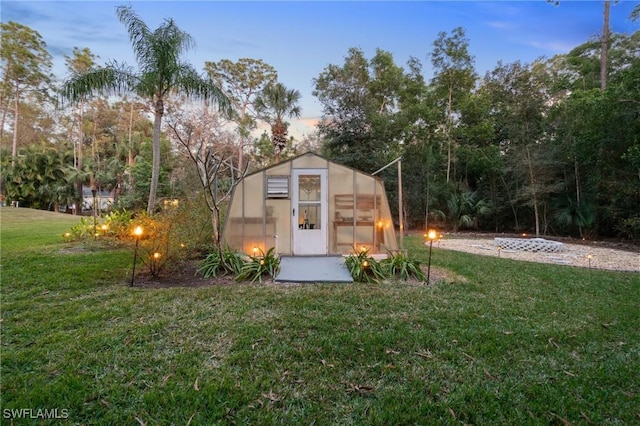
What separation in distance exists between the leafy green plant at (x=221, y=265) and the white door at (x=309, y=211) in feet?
5.23

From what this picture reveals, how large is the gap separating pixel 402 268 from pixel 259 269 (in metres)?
2.54

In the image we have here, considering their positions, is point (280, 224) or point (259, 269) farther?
point (280, 224)

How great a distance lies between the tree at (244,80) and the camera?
20922mm

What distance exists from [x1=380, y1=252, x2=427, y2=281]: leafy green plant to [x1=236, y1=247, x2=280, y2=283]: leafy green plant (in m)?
1.99

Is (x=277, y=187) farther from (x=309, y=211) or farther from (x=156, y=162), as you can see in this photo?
(x=156, y=162)

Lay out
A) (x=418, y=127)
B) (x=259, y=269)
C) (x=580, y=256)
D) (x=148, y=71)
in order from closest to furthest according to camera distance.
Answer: (x=259, y=269) < (x=148, y=71) < (x=580, y=256) < (x=418, y=127)

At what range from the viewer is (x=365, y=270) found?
5598 millimetres

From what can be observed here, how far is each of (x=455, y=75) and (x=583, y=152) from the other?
6677 mm

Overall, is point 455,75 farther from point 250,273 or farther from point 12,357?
point 12,357

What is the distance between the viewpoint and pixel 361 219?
6.91m

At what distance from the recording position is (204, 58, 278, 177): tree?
20.9 meters

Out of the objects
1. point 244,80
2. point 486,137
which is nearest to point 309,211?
point 486,137

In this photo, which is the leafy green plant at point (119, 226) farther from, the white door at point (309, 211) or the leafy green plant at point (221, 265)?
the white door at point (309, 211)

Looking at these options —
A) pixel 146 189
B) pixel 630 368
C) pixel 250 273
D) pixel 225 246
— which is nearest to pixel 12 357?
pixel 250 273
